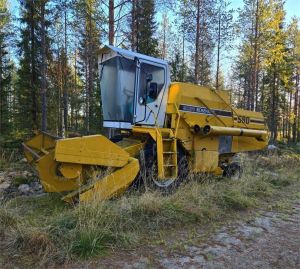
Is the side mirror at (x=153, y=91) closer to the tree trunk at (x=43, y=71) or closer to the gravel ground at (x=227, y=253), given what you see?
the gravel ground at (x=227, y=253)

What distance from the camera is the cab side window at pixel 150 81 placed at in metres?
8.61

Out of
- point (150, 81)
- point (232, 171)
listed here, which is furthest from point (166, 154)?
point (232, 171)

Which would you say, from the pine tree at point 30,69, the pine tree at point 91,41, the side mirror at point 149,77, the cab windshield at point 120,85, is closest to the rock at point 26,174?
the cab windshield at point 120,85

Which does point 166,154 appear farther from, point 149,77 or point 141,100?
point 149,77

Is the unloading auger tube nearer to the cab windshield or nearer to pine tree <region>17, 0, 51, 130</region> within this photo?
the cab windshield

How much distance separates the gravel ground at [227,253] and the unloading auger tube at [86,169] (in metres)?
1.68

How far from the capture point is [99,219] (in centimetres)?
520

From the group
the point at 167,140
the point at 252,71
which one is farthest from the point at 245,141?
the point at 252,71

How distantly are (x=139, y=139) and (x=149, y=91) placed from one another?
46.2 inches

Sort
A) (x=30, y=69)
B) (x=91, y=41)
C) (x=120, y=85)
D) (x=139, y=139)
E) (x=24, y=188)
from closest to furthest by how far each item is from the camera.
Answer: (x=120, y=85) → (x=139, y=139) → (x=24, y=188) → (x=91, y=41) → (x=30, y=69)

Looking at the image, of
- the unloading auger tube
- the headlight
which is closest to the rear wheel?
the headlight

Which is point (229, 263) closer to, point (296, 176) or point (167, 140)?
point (167, 140)

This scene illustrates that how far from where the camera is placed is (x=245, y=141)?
457 inches

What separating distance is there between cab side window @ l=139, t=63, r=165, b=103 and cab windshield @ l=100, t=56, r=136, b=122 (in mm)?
260
